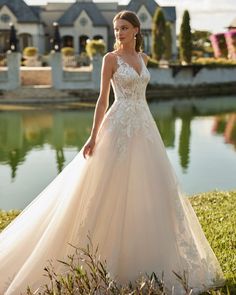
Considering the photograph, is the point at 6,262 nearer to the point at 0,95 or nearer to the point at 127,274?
the point at 127,274

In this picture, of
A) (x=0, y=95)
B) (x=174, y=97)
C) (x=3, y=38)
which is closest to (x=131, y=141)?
(x=0, y=95)

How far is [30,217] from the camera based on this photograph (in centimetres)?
379

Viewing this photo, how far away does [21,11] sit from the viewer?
39.0 m

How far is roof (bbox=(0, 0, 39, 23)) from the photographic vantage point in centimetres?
3842

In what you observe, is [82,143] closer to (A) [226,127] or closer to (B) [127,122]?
(A) [226,127]

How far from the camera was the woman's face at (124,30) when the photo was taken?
11.8 feet

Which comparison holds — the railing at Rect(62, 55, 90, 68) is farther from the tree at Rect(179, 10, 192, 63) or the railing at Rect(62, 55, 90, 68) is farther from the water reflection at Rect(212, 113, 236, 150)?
the water reflection at Rect(212, 113, 236, 150)

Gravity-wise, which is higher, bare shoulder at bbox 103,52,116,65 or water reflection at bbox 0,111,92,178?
bare shoulder at bbox 103,52,116,65

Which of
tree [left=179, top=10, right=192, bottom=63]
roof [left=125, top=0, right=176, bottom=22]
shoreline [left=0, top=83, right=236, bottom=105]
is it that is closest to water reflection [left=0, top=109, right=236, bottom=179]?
shoreline [left=0, top=83, right=236, bottom=105]

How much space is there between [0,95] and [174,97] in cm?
789

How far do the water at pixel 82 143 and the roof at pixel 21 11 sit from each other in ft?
63.3

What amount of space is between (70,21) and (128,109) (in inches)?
1460

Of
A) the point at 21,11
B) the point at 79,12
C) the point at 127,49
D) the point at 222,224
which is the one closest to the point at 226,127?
the point at 222,224

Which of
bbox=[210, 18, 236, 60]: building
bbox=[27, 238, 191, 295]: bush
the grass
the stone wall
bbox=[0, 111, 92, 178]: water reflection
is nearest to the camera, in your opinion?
bbox=[27, 238, 191, 295]: bush
